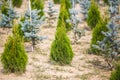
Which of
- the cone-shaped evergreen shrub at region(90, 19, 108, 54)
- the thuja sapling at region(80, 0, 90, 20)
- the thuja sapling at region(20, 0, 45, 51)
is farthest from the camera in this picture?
the thuja sapling at region(80, 0, 90, 20)

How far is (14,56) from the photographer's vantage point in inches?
373

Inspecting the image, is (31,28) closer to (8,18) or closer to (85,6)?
(8,18)

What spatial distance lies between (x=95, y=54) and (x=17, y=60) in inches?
150

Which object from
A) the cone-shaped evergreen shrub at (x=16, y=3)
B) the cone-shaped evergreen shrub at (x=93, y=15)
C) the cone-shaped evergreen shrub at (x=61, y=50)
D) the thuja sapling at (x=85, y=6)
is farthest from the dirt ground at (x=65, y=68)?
the cone-shaped evergreen shrub at (x=16, y=3)

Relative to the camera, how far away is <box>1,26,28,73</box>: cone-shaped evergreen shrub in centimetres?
946

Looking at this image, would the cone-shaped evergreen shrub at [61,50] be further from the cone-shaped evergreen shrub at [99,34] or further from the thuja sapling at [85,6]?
the thuja sapling at [85,6]

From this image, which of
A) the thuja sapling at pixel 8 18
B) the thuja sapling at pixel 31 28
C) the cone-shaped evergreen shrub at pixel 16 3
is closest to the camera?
the thuja sapling at pixel 31 28

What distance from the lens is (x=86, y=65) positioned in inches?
415

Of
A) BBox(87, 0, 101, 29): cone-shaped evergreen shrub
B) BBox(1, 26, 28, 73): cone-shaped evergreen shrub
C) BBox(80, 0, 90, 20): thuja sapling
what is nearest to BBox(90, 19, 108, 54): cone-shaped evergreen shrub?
BBox(1, 26, 28, 73): cone-shaped evergreen shrub

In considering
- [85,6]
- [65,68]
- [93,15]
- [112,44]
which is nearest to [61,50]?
[65,68]

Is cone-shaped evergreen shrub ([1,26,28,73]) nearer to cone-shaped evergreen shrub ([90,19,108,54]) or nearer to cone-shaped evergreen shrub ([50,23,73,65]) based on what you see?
cone-shaped evergreen shrub ([50,23,73,65])

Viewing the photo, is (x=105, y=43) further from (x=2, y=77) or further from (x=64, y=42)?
(x=2, y=77)

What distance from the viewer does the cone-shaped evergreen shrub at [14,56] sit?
9461mm

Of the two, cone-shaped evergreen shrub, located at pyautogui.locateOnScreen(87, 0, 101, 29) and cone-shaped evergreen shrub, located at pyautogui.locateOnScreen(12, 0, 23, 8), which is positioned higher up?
cone-shaped evergreen shrub, located at pyautogui.locateOnScreen(12, 0, 23, 8)
